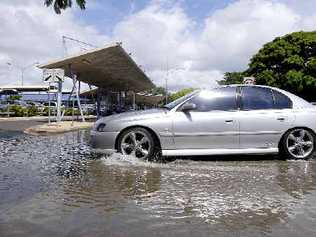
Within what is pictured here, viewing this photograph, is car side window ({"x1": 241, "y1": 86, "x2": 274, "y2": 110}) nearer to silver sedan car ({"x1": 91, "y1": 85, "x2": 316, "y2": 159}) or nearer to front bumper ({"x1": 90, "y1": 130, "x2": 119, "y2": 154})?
silver sedan car ({"x1": 91, "y1": 85, "x2": 316, "y2": 159})

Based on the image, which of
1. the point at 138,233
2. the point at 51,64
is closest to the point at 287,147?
the point at 138,233

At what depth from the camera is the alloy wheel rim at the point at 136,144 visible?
9484mm

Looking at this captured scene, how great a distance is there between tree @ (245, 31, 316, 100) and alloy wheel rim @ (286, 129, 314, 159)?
4540 centimetres

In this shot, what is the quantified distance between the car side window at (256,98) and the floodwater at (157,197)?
0.97 meters

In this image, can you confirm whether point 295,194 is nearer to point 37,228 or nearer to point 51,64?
point 37,228

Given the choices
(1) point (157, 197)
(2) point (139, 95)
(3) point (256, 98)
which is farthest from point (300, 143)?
(2) point (139, 95)

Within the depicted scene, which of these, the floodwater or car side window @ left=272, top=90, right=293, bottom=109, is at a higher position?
car side window @ left=272, top=90, right=293, bottom=109

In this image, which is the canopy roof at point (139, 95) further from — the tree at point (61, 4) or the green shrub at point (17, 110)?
the tree at point (61, 4)

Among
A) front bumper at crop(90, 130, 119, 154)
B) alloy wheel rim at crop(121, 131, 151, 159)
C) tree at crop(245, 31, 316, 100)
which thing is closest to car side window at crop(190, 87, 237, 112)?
alloy wheel rim at crop(121, 131, 151, 159)

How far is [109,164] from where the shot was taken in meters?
9.10

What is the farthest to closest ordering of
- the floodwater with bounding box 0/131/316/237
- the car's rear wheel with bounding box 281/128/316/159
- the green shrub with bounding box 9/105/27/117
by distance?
the green shrub with bounding box 9/105/27/117 → the car's rear wheel with bounding box 281/128/316/159 → the floodwater with bounding box 0/131/316/237

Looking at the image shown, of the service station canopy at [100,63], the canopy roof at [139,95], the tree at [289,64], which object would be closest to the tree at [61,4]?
the service station canopy at [100,63]

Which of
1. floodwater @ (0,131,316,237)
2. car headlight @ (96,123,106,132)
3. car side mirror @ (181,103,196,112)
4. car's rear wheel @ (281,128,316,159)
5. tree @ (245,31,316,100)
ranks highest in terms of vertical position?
tree @ (245,31,316,100)

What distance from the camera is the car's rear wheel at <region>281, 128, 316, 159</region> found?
972cm
